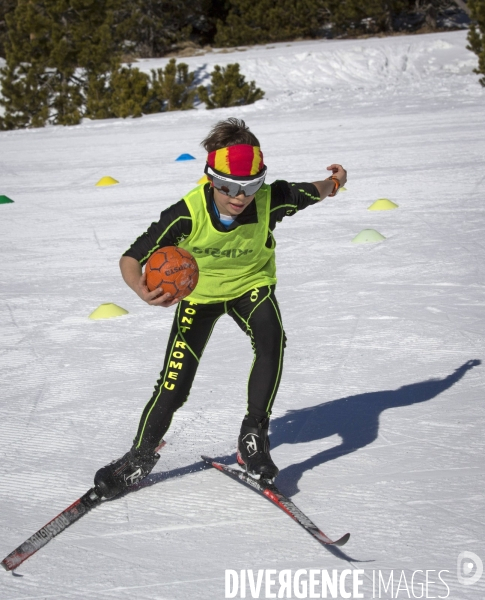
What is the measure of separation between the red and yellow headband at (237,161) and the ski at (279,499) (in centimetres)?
129

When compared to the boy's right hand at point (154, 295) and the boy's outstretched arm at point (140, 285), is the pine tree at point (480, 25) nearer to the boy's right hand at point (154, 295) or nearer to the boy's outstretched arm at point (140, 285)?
the boy's outstretched arm at point (140, 285)

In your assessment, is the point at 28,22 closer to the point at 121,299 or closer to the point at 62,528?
the point at 121,299

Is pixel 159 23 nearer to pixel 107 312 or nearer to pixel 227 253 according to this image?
pixel 107 312

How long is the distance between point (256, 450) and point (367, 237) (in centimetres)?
494

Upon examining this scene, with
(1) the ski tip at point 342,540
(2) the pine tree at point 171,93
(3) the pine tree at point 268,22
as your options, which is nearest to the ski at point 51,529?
(1) the ski tip at point 342,540

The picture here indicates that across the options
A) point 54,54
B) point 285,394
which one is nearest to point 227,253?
point 285,394

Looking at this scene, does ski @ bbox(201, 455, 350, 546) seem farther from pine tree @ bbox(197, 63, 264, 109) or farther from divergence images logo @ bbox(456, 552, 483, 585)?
pine tree @ bbox(197, 63, 264, 109)

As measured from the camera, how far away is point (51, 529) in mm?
3383

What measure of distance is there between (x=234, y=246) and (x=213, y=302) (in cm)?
26

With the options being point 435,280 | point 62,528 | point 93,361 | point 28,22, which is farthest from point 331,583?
point 28,22

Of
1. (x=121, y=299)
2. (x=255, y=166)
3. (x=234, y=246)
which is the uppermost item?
(x=255, y=166)

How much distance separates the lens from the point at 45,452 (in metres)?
4.26

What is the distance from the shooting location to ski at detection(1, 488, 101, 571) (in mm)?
3189

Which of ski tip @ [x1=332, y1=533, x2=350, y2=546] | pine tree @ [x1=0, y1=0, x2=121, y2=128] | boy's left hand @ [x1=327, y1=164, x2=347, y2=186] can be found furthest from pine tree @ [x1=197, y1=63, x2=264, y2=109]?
ski tip @ [x1=332, y1=533, x2=350, y2=546]
